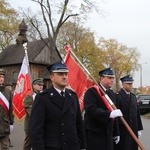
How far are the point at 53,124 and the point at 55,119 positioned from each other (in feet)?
0.21

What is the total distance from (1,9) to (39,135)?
24535 millimetres

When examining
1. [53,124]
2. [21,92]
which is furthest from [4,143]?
[21,92]

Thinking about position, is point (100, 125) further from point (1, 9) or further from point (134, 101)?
point (1, 9)

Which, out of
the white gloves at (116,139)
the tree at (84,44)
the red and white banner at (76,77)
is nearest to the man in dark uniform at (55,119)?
the white gloves at (116,139)

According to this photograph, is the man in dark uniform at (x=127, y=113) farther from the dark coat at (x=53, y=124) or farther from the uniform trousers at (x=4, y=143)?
the dark coat at (x=53, y=124)

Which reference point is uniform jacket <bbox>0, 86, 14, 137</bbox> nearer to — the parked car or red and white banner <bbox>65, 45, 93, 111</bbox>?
red and white banner <bbox>65, 45, 93, 111</bbox>

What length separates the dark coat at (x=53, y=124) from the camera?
360 cm

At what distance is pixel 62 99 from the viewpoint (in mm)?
3771

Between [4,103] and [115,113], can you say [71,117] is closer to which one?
[115,113]

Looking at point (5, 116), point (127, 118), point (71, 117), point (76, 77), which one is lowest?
point (127, 118)

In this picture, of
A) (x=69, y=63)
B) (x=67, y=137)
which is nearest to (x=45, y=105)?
(x=67, y=137)

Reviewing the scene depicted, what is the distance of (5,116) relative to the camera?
586 centimetres

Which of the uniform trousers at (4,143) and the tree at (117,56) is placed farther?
the tree at (117,56)

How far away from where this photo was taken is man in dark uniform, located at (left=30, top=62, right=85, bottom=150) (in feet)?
11.8
